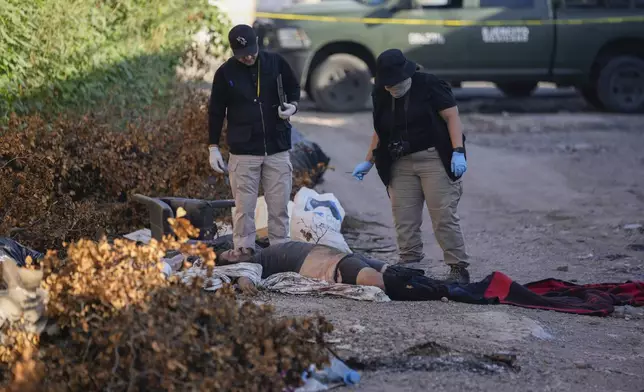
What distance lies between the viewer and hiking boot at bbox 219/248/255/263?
691 centimetres

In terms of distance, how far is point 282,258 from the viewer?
6809 millimetres

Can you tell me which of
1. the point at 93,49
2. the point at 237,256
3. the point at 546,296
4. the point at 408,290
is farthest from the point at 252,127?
the point at 93,49

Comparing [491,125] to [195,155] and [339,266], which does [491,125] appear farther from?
[339,266]

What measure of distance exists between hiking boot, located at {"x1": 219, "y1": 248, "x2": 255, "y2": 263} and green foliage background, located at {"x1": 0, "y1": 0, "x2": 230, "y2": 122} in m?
2.64

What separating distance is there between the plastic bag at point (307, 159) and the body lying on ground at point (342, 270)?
2495 millimetres

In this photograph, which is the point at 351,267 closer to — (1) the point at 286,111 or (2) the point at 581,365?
(1) the point at 286,111

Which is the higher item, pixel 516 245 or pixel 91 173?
pixel 91 173

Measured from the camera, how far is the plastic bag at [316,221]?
7.90 metres

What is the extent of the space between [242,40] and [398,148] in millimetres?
1260

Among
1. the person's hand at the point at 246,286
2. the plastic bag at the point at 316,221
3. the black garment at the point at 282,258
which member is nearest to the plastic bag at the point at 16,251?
the person's hand at the point at 246,286

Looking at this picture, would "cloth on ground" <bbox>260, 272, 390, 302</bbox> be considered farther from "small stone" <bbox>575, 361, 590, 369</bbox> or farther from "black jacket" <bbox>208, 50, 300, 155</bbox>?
"small stone" <bbox>575, 361, 590, 369</bbox>

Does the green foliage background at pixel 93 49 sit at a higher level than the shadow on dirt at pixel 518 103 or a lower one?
higher

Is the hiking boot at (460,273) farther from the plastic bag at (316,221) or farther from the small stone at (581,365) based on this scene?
the small stone at (581,365)

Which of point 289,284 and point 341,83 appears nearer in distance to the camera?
point 289,284
